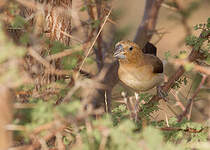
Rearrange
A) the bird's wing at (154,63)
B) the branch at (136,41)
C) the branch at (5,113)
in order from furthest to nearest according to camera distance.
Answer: the branch at (136,41) < the bird's wing at (154,63) < the branch at (5,113)

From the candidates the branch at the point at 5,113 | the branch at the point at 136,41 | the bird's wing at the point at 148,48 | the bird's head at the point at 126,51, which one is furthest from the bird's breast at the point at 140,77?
the branch at the point at 5,113

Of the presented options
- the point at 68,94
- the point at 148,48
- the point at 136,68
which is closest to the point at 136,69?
the point at 136,68

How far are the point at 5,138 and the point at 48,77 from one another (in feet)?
4.62

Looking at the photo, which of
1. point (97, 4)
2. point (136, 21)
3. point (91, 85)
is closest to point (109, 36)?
point (97, 4)

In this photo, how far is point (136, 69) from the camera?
4012 mm

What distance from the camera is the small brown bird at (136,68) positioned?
12.7 ft

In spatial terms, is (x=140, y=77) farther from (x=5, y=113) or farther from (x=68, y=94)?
(x=5, y=113)

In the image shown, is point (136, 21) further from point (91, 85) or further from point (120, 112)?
point (91, 85)

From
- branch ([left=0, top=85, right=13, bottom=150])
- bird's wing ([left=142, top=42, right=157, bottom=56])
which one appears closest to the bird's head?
bird's wing ([left=142, top=42, right=157, bottom=56])

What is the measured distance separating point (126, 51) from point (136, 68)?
0.24 meters

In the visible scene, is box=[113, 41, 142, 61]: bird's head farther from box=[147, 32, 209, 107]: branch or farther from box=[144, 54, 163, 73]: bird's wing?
box=[147, 32, 209, 107]: branch

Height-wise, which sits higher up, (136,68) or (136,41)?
(136,41)

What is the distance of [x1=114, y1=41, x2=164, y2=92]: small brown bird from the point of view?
→ 152 inches

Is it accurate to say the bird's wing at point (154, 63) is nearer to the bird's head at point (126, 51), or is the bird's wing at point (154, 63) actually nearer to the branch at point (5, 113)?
the bird's head at point (126, 51)
